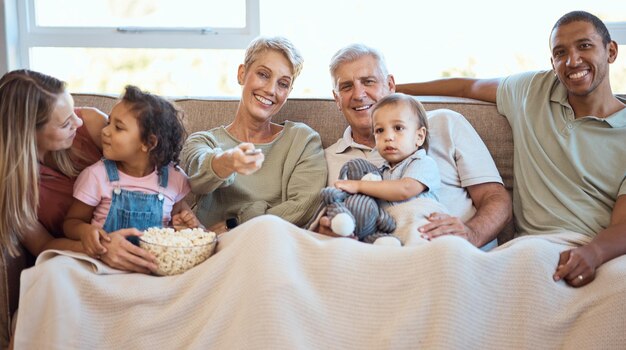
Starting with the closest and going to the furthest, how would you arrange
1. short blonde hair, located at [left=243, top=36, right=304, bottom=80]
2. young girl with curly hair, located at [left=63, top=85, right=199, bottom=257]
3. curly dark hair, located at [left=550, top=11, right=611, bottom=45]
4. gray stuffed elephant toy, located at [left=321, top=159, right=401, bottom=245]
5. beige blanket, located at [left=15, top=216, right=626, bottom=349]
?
beige blanket, located at [left=15, top=216, right=626, bottom=349] < gray stuffed elephant toy, located at [left=321, top=159, right=401, bottom=245] < young girl with curly hair, located at [left=63, top=85, right=199, bottom=257] < curly dark hair, located at [left=550, top=11, right=611, bottom=45] < short blonde hair, located at [left=243, top=36, right=304, bottom=80]

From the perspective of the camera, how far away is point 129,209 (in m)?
2.09

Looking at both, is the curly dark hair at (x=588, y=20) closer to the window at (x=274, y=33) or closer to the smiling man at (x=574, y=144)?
the smiling man at (x=574, y=144)

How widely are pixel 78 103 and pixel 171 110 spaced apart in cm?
62

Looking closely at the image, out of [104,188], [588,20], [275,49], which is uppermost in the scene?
[588,20]

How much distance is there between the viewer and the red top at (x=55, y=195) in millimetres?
2076

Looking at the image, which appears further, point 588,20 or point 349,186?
point 588,20

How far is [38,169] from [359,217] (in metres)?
0.88

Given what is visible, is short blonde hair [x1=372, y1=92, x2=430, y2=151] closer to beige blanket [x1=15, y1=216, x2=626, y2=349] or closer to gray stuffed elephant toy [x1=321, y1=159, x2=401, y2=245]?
gray stuffed elephant toy [x1=321, y1=159, x2=401, y2=245]

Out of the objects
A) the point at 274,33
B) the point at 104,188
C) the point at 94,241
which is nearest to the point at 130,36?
the point at 274,33

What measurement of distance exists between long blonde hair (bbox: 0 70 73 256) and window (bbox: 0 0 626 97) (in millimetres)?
1426

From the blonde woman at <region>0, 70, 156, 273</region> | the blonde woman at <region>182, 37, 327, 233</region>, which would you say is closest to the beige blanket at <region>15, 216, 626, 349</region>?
the blonde woman at <region>0, 70, 156, 273</region>

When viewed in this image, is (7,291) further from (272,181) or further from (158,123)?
(272,181)

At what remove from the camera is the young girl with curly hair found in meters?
2.07

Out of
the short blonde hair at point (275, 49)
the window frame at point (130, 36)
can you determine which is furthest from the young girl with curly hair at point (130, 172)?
the window frame at point (130, 36)
